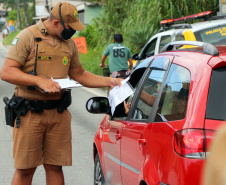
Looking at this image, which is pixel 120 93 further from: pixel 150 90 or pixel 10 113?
pixel 10 113

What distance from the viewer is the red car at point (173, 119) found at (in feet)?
9.29

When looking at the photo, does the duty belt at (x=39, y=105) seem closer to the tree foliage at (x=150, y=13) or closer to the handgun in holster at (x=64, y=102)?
the handgun in holster at (x=64, y=102)

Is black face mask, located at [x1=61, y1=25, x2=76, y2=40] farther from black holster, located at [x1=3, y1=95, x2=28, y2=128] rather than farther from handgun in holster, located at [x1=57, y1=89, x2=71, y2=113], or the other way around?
black holster, located at [x1=3, y1=95, x2=28, y2=128]

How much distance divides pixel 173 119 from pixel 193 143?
304 millimetres

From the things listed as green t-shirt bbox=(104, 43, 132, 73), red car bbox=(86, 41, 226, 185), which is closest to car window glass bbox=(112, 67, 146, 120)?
red car bbox=(86, 41, 226, 185)

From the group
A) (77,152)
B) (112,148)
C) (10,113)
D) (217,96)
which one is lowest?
(77,152)

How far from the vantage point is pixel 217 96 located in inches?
116

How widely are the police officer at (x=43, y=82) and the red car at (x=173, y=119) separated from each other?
1.84 feet

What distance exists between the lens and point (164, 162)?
2986 mm

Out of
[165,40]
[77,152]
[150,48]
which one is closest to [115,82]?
[77,152]

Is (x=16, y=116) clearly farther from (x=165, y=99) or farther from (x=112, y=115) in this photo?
(x=165, y=99)

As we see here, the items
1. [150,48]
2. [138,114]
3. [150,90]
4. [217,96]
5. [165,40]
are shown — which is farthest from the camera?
[150,48]

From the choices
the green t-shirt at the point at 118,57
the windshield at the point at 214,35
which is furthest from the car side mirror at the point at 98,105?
the green t-shirt at the point at 118,57

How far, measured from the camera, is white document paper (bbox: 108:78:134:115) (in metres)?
4.00
